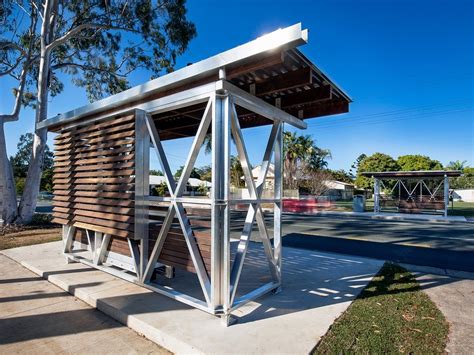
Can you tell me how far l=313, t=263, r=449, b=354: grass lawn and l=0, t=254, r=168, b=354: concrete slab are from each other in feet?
5.77

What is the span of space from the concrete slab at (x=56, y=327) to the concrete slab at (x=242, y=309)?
12 centimetres

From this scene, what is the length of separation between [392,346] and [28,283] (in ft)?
16.6

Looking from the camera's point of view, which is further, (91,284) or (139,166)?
(91,284)

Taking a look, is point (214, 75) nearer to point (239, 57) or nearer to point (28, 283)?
point (239, 57)

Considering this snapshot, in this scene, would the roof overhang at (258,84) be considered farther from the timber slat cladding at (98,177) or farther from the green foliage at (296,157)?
the green foliage at (296,157)

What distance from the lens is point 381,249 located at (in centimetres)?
742

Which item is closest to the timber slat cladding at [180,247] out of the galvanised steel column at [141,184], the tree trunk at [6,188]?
the galvanised steel column at [141,184]

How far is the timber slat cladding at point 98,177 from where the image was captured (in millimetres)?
3775

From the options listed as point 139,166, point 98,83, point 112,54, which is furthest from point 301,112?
point 98,83

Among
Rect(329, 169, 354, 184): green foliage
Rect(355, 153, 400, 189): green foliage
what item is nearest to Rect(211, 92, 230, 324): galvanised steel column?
Rect(355, 153, 400, 189): green foliage

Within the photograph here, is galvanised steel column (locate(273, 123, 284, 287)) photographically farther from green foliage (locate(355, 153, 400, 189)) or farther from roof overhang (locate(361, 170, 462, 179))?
green foliage (locate(355, 153, 400, 189))

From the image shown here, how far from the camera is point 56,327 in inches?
119

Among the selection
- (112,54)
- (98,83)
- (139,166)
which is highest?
(112,54)

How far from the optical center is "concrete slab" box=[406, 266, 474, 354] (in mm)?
2707
